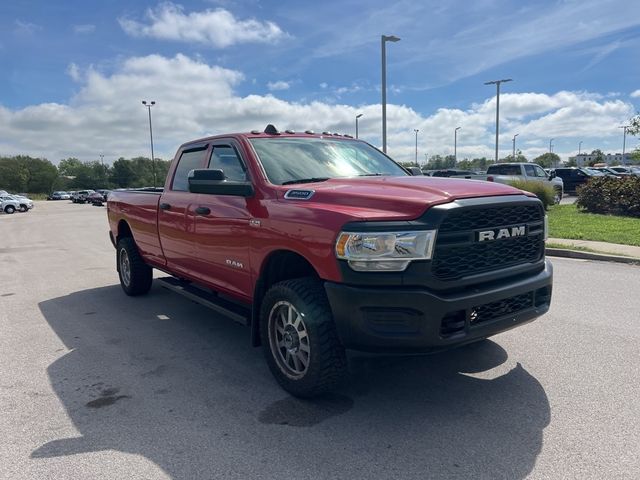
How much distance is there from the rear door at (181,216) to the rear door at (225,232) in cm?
17

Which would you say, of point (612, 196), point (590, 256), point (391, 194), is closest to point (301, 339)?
point (391, 194)

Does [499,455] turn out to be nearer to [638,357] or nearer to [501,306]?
[501,306]

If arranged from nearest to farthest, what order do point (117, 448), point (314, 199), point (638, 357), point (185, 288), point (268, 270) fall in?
1. point (117, 448)
2. point (314, 199)
3. point (268, 270)
4. point (638, 357)
5. point (185, 288)

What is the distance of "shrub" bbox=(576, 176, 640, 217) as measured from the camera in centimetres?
1580

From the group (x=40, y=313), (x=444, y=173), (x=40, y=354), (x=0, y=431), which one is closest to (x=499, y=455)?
(x=0, y=431)

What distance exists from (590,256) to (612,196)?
812 cm

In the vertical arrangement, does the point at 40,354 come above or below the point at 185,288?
below

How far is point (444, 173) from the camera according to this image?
28641 millimetres

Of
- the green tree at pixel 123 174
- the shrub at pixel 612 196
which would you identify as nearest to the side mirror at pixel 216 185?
the shrub at pixel 612 196

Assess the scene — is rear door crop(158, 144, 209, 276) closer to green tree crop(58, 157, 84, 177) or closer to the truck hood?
the truck hood

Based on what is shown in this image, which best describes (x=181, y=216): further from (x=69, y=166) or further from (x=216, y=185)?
(x=69, y=166)

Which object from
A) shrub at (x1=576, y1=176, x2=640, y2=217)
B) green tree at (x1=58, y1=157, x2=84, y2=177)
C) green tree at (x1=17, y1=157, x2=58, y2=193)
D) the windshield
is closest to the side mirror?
the windshield

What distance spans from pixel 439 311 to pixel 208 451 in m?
1.59

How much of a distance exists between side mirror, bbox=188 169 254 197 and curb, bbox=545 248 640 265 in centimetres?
782
